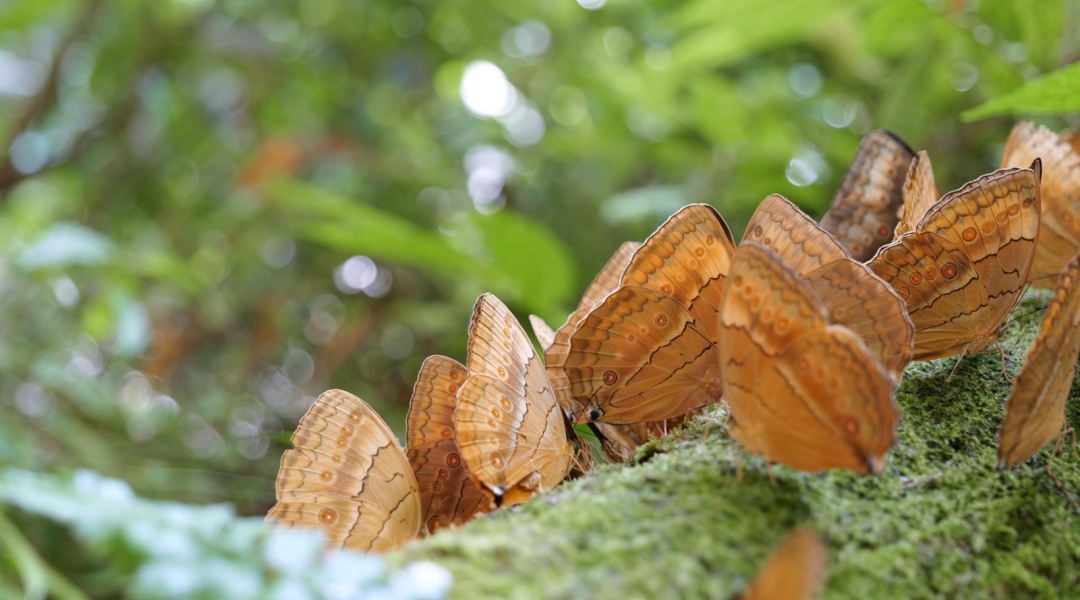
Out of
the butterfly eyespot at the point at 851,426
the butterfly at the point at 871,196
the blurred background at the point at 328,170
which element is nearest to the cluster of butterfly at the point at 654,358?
the butterfly eyespot at the point at 851,426

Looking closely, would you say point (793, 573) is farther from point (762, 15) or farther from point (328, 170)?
point (328, 170)

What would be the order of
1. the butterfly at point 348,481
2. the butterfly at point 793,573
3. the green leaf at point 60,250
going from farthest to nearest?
the green leaf at point 60,250, the butterfly at point 348,481, the butterfly at point 793,573

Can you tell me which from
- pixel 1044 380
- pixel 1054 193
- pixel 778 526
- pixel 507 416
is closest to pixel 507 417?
pixel 507 416

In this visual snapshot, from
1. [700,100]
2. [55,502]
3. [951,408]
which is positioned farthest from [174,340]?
[951,408]

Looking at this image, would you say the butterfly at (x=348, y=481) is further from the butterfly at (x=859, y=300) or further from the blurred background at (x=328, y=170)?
the blurred background at (x=328, y=170)

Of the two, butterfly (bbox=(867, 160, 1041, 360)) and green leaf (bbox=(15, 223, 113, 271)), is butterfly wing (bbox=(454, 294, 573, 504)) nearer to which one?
butterfly (bbox=(867, 160, 1041, 360))

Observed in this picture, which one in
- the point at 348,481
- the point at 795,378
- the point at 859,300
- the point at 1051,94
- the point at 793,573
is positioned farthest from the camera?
the point at 1051,94
